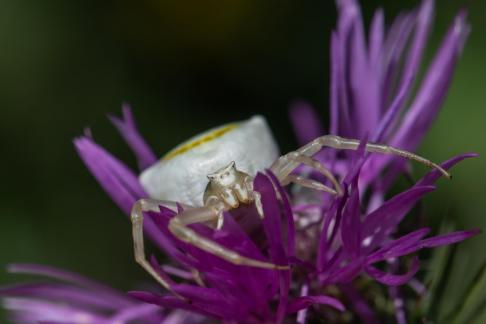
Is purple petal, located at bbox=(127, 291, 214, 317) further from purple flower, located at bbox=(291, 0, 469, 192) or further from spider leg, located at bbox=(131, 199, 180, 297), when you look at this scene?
purple flower, located at bbox=(291, 0, 469, 192)

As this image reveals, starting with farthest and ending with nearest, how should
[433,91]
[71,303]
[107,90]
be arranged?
[107,90], [71,303], [433,91]

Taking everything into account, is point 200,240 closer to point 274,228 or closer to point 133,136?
point 274,228

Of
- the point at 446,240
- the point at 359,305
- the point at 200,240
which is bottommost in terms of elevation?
the point at 359,305

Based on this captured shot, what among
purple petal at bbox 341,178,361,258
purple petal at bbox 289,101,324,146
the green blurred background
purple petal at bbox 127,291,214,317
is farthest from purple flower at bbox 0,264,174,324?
the green blurred background

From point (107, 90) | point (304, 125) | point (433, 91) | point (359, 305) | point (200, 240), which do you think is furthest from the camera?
→ point (107, 90)

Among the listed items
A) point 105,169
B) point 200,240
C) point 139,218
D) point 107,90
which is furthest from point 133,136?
point 107,90

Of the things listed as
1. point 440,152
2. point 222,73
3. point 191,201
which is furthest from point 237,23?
point 191,201
